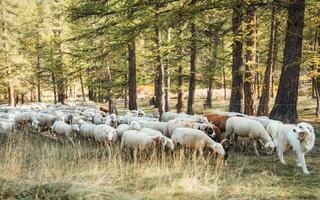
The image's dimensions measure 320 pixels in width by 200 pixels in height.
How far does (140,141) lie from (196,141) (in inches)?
52.3

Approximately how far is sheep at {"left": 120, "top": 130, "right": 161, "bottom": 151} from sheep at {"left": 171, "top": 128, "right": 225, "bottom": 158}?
507 mm

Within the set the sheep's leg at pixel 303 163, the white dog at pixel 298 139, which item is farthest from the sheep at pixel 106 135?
the sheep's leg at pixel 303 163

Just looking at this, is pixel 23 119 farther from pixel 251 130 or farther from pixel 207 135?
pixel 251 130

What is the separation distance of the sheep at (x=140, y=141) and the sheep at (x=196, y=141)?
1.66ft

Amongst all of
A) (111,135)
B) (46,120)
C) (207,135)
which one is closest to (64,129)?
(46,120)

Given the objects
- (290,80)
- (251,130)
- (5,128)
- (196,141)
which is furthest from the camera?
(5,128)

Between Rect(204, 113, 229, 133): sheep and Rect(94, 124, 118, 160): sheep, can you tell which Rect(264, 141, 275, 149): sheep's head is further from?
Rect(94, 124, 118, 160): sheep

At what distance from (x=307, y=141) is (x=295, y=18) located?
599 centimetres

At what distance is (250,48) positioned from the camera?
16.0 metres

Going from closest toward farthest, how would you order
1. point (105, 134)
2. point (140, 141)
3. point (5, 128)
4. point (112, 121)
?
point (140, 141) < point (105, 134) < point (5, 128) < point (112, 121)

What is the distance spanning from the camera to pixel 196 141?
9688 mm

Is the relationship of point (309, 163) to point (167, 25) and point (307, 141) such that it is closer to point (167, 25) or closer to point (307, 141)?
point (307, 141)

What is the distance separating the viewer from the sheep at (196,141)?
9.58 metres

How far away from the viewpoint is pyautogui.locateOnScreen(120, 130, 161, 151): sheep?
9.91m
